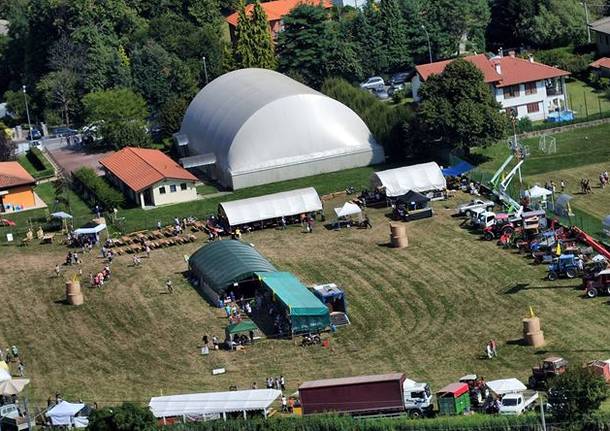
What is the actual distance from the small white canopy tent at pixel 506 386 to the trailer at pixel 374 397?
273 cm

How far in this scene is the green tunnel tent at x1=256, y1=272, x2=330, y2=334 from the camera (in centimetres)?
7706

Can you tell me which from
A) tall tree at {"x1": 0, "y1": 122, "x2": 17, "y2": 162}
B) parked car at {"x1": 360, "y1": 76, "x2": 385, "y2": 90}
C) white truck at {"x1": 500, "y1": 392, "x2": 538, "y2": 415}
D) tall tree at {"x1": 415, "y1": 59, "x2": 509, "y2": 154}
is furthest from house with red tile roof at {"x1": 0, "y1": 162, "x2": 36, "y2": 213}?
white truck at {"x1": 500, "y1": 392, "x2": 538, "y2": 415}

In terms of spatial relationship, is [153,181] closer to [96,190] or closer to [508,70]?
[96,190]

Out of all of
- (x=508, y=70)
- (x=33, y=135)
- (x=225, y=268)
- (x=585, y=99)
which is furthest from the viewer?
(x=33, y=135)

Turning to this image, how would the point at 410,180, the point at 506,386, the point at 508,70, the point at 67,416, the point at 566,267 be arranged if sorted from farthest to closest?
the point at 508,70 → the point at 410,180 → the point at 566,267 → the point at 67,416 → the point at 506,386

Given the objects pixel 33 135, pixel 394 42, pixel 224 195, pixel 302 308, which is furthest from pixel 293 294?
pixel 33 135

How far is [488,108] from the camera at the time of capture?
103688 mm

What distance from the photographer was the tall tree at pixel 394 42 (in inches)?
5285

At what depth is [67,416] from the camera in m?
68.8

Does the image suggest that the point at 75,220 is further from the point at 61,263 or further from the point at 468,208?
the point at 468,208

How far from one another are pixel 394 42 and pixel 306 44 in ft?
29.3

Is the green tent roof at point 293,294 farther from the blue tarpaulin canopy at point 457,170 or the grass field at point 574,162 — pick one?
the grass field at point 574,162

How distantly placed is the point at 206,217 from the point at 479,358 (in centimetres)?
3158

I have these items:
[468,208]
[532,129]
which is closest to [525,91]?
[532,129]
